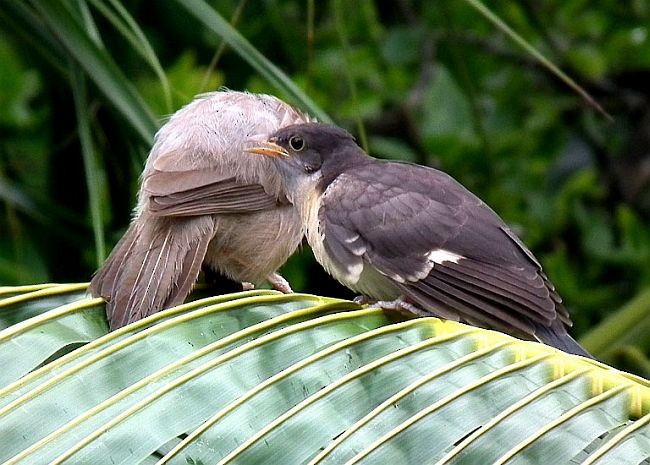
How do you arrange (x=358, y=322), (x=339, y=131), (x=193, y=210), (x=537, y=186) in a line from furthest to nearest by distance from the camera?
(x=537, y=186)
(x=339, y=131)
(x=193, y=210)
(x=358, y=322)

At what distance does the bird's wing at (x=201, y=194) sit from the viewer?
3.54m

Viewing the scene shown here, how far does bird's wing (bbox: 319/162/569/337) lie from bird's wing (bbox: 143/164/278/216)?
1.25ft

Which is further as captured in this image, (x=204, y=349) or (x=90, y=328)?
(x=90, y=328)

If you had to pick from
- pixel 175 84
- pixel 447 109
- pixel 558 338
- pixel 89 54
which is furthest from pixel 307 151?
pixel 447 109

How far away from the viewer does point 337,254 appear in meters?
3.30

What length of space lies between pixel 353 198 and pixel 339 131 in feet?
1.57

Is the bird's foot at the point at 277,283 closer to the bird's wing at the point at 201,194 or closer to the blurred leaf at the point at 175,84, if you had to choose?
the bird's wing at the point at 201,194

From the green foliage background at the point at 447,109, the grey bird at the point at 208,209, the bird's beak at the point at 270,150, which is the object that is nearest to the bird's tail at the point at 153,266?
the grey bird at the point at 208,209

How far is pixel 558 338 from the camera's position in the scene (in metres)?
3.04

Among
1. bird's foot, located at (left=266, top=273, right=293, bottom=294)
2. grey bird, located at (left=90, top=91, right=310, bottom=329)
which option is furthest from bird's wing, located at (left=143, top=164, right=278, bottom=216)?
bird's foot, located at (left=266, top=273, right=293, bottom=294)

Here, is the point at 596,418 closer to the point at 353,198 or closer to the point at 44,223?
the point at 353,198

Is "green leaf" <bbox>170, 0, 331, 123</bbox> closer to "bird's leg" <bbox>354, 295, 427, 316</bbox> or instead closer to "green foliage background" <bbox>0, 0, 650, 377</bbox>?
"bird's leg" <bbox>354, 295, 427, 316</bbox>

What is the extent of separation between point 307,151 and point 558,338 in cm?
124

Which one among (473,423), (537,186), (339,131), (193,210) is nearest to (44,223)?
(193,210)
